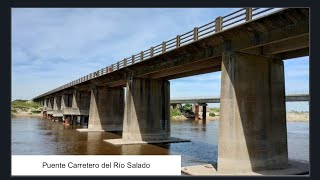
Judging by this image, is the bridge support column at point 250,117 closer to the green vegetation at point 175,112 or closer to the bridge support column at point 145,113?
the bridge support column at point 145,113

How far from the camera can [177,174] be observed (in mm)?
16297

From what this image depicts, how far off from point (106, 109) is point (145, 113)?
1917 centimetres

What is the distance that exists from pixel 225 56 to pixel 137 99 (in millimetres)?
18473

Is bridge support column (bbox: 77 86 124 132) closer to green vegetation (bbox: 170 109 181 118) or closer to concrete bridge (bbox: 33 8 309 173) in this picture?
concrete bridge (bbox: 33 8 309 173)

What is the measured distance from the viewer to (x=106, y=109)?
5609cm

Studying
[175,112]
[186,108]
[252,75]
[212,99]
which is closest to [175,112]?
[175,112]

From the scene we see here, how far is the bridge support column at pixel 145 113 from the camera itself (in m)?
38.1

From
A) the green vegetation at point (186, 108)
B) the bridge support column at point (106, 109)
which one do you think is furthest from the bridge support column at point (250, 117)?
the green vegetation at point (186, 108)

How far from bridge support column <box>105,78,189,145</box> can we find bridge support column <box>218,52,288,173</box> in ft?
60.3

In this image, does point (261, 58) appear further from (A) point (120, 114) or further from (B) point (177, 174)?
(A) point (120, 114)
